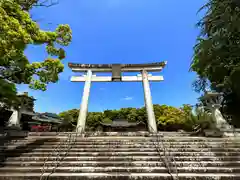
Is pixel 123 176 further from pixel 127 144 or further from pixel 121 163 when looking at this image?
pixel 127 144

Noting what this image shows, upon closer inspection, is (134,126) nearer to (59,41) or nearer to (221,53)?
(221,53)

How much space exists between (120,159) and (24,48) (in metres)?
4.21

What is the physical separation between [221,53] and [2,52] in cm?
923

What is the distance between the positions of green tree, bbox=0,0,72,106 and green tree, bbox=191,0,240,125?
684 centimetres

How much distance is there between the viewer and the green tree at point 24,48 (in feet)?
12.0

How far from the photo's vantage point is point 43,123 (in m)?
16.8

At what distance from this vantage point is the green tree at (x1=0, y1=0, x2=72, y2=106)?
366 centimetres

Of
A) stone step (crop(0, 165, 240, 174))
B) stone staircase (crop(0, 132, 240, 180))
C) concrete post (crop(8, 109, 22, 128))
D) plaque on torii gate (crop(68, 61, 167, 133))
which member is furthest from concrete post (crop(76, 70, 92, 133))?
stone step (crop(0, 165, 240, 174))

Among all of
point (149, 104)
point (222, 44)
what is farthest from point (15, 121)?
point (222, 44)

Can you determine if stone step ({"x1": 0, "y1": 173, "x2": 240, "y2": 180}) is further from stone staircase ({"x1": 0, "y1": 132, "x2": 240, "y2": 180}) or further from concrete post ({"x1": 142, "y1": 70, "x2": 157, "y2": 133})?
concrete post ({"x1": 142, "y1": 70, "x2": 157, "y2": 133})

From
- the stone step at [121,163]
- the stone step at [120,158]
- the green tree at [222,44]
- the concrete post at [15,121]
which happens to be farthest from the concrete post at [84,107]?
the green tree at [222,44]

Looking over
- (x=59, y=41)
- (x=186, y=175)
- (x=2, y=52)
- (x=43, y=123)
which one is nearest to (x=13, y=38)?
(x=2, y=52)

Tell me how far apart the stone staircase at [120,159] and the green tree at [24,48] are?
2209 millimetres

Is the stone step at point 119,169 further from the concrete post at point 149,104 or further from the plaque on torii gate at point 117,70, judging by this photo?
the plaque on torii gate at point 117,70
